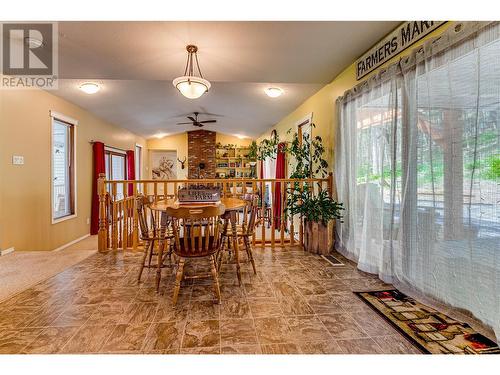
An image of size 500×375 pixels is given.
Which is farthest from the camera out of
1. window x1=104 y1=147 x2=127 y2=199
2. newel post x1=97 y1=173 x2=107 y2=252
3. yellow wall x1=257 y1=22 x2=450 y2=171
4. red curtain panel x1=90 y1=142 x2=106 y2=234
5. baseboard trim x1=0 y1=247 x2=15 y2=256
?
window x1=104 y1=147 x2=127 y2=199

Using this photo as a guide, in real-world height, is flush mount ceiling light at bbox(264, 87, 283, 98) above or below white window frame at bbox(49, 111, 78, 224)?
above

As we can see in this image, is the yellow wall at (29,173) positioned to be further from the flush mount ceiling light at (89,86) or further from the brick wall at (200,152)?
the brick wall at (200,152)

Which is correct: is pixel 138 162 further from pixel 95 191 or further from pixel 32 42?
pixel 32 42

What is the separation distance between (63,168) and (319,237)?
4.77 meters

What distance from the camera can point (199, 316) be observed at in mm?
1967

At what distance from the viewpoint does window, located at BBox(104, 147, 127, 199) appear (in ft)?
22.0

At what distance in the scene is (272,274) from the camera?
2.81m

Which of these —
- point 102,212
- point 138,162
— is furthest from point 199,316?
point 138,162

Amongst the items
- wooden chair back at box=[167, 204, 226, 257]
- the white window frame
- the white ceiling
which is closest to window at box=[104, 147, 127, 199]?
the white window frame

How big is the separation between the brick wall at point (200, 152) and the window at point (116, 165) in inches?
107

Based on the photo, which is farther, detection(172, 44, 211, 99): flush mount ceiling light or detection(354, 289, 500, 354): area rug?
detection(172, 44, 211, 99): flush mount ceiling light

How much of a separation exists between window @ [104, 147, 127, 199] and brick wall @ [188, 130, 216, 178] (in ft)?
8.88

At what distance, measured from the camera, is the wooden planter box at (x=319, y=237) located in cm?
345

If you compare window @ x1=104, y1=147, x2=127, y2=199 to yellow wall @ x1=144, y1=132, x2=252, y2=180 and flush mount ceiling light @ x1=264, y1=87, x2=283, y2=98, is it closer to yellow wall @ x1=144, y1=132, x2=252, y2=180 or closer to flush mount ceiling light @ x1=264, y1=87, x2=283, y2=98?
yellow wall @ x1=144, y1=132, x2=252, y2=180
